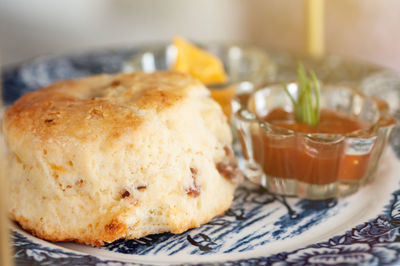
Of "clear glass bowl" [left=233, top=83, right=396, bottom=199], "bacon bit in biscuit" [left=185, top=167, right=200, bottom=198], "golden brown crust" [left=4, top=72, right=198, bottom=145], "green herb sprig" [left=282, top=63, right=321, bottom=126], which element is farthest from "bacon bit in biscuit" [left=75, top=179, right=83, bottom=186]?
"green herb sprig" [left=282, top=63, right=321, bottom=126]

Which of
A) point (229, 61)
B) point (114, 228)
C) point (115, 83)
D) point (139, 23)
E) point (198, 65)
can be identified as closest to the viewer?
point (114, 228)

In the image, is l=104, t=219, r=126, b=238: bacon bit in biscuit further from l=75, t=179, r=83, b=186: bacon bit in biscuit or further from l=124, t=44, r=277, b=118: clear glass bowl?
l=124, t=44, r=277, b=118: clear glass bowl

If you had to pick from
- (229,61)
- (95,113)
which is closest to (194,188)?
(95,113)

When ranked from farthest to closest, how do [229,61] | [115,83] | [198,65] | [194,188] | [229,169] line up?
[229,61] < [198,65] < [115,83] < [229,169] < [194,188]

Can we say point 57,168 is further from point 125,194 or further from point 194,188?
point 194,188

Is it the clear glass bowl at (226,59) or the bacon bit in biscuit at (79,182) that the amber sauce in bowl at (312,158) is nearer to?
the bacon bit in biscuit at (79,182)
